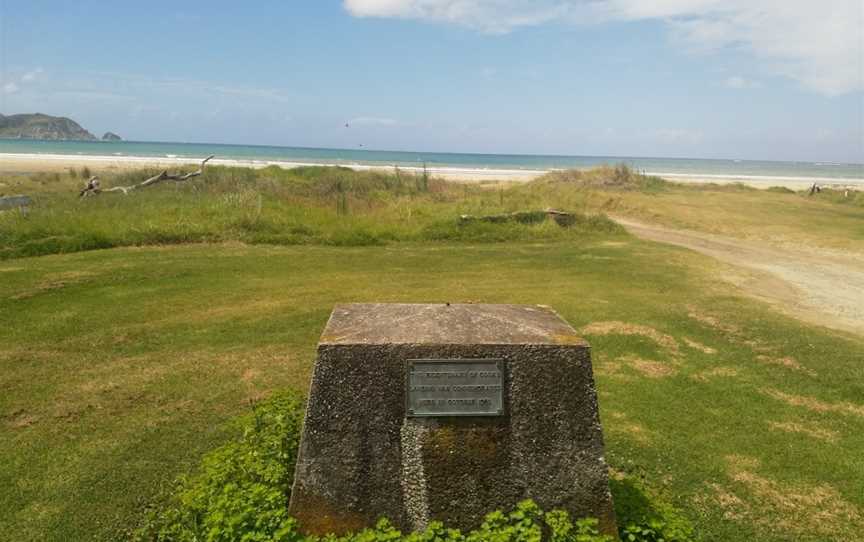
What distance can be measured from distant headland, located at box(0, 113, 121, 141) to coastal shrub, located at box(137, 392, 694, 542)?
19471 cm

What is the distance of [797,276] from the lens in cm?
1487

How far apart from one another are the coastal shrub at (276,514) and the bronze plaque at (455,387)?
2.22 ft

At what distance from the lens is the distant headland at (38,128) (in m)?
164

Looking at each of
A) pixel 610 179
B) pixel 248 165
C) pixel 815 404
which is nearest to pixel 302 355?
pixel 815 404

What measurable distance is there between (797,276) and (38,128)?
664 feet

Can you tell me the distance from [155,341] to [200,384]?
1.93m

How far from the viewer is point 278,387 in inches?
272

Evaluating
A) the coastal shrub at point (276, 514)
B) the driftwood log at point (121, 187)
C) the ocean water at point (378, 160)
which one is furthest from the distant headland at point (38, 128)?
the coastal shrub at point (276, 514)

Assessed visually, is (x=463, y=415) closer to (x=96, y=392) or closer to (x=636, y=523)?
(x=636, y=523)

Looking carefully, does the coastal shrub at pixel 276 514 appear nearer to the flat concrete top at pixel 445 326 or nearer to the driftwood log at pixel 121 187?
the flat concrete top at pixel 445 326

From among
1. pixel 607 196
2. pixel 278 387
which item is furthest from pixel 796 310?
pixel 607 196

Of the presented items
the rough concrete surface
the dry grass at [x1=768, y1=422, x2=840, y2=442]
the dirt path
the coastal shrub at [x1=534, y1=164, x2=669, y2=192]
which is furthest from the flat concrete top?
the coastal shrub at [x1=534, y1=164, x2=669, y2=192]

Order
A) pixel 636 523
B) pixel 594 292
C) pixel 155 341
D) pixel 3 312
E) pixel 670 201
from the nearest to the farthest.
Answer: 1. pixel 636 523
2. pixel 155 341
3. pixel 3 312
4. pixel 594 292
5. pixel 670 201

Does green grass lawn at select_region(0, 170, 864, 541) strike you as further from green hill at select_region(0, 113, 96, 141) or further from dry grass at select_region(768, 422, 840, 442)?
green hill at select_region(0, 113, 96, 141)
